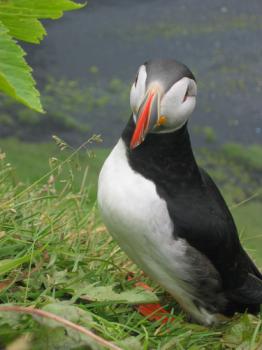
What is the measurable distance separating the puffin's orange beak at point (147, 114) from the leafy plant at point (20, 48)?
18.4 inches

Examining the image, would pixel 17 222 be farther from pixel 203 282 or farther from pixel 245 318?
pixel 245 318

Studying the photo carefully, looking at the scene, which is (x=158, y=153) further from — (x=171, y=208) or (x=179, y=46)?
(x=179, y=46)

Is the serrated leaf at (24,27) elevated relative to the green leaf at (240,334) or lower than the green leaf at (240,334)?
elevated

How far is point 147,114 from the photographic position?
1.49 meters

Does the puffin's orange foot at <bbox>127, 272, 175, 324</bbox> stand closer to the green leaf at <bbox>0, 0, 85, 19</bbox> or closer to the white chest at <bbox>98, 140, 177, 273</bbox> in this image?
the white chest at <bbox>98, 140, 177, 273</bbox>

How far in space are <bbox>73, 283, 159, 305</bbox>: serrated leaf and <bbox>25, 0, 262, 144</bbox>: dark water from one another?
3359 millimetres

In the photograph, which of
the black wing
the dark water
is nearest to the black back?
the black wing

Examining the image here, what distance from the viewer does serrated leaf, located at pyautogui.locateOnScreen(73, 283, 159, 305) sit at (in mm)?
1640

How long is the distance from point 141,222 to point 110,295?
7.0 inches

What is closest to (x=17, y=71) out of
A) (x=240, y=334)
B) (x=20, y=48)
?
(x=20, y=48)

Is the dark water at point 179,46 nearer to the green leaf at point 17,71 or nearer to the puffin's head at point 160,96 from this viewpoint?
the puffin's head at point 160,96

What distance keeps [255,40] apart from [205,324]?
398 cm

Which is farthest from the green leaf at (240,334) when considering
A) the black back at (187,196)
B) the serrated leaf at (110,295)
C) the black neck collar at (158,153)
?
the black neck collar at (158,153)

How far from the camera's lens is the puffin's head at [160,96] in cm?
150
